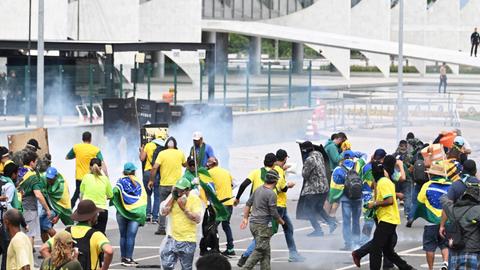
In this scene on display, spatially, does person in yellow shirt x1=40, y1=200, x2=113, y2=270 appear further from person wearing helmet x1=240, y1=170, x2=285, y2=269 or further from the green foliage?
the green foliage

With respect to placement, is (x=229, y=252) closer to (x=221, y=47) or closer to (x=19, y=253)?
(x=19, y=253)

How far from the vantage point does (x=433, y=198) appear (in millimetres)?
14648

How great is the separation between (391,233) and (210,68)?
2014 cm

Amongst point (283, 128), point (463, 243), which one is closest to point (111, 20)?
point (283, 128)

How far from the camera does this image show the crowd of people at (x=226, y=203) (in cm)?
1185

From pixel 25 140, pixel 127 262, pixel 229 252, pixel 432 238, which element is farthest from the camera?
pixel 25 140

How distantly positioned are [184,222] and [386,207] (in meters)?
2.86

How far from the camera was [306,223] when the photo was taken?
20906 mm

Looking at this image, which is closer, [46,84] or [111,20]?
[46,84]

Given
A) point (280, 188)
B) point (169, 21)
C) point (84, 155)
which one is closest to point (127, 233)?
point (280, 188)

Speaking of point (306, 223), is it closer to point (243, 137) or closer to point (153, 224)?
point (153, 224)

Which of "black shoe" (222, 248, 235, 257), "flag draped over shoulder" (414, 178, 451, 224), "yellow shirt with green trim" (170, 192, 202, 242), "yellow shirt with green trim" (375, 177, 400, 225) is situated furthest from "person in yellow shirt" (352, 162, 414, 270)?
"yellow shirt with green trim" (170, 192, 202, 242)

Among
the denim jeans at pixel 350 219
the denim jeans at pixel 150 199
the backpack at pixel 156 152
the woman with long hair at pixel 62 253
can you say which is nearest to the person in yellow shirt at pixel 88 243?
the woman with long hair at pixel 62 253

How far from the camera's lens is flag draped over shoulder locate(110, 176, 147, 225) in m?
15.6
